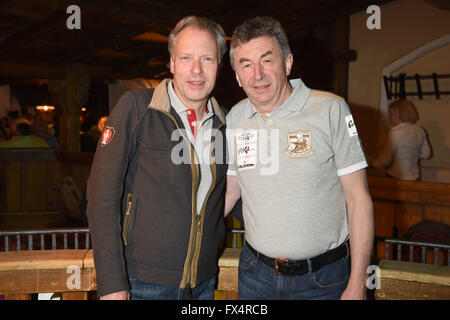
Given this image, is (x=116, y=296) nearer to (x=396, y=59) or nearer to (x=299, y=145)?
(x=299, y=145)

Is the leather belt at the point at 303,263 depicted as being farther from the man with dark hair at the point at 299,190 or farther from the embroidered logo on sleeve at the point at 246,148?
the embroidered logo on sleeve at the point at 246,148

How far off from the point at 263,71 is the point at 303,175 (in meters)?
0.47

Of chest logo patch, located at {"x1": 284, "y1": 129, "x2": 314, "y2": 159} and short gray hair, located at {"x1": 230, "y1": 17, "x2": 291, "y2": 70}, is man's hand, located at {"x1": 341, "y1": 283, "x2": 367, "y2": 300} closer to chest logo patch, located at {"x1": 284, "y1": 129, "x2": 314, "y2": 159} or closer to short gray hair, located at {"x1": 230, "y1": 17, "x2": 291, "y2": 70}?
chest logo patch, located at {"x1": 284, "y1": 129, "x2": 314, "y2": 159}

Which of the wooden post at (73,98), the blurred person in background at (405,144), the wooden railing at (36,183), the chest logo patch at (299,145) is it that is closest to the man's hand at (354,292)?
the chest logo patch at (299,145)

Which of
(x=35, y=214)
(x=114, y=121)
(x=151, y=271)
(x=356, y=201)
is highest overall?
(x=114, y=121)

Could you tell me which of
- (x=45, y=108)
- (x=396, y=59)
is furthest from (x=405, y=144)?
(x=45, y=108)

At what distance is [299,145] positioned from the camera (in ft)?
5.56

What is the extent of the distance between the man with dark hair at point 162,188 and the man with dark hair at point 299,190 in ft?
0.58

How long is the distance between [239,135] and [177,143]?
0.34 meters

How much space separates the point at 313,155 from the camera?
1676 millimetres

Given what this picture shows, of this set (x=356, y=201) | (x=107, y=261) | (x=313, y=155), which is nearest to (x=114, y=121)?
(x=107, y=261)

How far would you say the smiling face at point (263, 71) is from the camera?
1.76m

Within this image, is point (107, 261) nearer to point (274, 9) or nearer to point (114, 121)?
point (114, 121)
